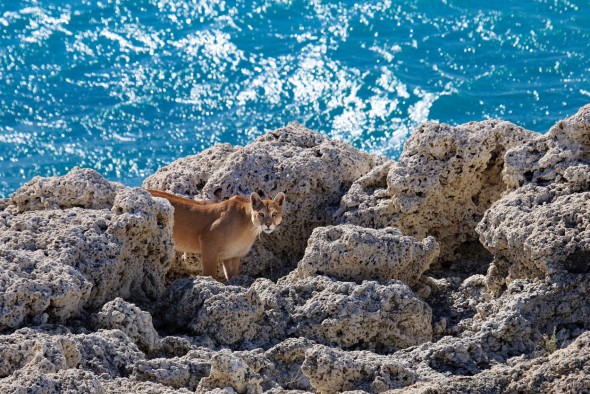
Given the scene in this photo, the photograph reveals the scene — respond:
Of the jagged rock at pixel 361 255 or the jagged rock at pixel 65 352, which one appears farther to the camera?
the jagged rock at pixel 361 255

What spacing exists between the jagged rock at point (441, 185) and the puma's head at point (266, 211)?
471mm

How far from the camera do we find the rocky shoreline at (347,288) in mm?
5688

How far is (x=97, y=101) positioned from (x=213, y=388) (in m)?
14.5

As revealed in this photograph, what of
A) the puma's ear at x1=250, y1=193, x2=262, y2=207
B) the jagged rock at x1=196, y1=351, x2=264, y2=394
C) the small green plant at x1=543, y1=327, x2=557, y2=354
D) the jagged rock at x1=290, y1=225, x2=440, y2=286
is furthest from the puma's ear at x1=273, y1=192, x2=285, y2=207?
the jagged rock at x1=196, y1=351, x2=264, y2=394

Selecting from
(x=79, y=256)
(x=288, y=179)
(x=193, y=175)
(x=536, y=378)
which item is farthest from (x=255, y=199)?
(x=536, y=378)

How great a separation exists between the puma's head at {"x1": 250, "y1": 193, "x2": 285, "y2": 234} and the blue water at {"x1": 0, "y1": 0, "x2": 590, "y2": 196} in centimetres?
961

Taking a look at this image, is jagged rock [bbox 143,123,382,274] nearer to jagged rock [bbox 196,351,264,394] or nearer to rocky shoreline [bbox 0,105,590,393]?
rocky shoreline [bbox 0,105,590,393]

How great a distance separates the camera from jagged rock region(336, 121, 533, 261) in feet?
26.6

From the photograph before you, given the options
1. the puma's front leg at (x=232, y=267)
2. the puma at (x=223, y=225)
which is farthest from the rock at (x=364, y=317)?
the puma's front leg at (x=232, y=267)

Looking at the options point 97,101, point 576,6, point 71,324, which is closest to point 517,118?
point 576,6

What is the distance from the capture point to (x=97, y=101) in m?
19.4

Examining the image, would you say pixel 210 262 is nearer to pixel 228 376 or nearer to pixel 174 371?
pixel 174 371

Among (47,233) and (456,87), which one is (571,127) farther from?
(456,87)

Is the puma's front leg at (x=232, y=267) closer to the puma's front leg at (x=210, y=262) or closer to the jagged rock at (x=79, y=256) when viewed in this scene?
the puma's front leg at (x=210, y=262)
